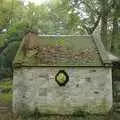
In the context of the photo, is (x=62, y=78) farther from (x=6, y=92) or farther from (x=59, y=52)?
(x=6, y=92)

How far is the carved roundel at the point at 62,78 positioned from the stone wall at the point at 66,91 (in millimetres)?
155

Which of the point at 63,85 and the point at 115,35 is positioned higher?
the point at 115,35

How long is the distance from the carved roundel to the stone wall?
15 cm

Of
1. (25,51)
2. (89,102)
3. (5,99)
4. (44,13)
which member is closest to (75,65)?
(89,102)

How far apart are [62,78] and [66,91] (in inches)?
28.8

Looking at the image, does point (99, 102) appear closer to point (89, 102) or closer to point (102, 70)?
point (89, 102)

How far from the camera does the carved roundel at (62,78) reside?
1614 centimetres

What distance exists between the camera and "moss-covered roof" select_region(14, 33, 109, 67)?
16.6m

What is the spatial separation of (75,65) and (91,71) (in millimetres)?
931

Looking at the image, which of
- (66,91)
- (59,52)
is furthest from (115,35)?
(66,91)

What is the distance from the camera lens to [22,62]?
16453 millimetres

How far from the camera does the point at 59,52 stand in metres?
17.6

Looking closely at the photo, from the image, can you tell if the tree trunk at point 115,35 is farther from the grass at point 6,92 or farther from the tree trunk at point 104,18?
the grass at point 6,92

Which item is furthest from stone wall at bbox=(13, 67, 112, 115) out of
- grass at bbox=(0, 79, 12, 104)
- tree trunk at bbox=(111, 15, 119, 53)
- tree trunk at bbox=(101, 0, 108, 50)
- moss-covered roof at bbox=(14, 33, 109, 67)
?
tree trunk at bbox=(101, 0, 108, 50)
